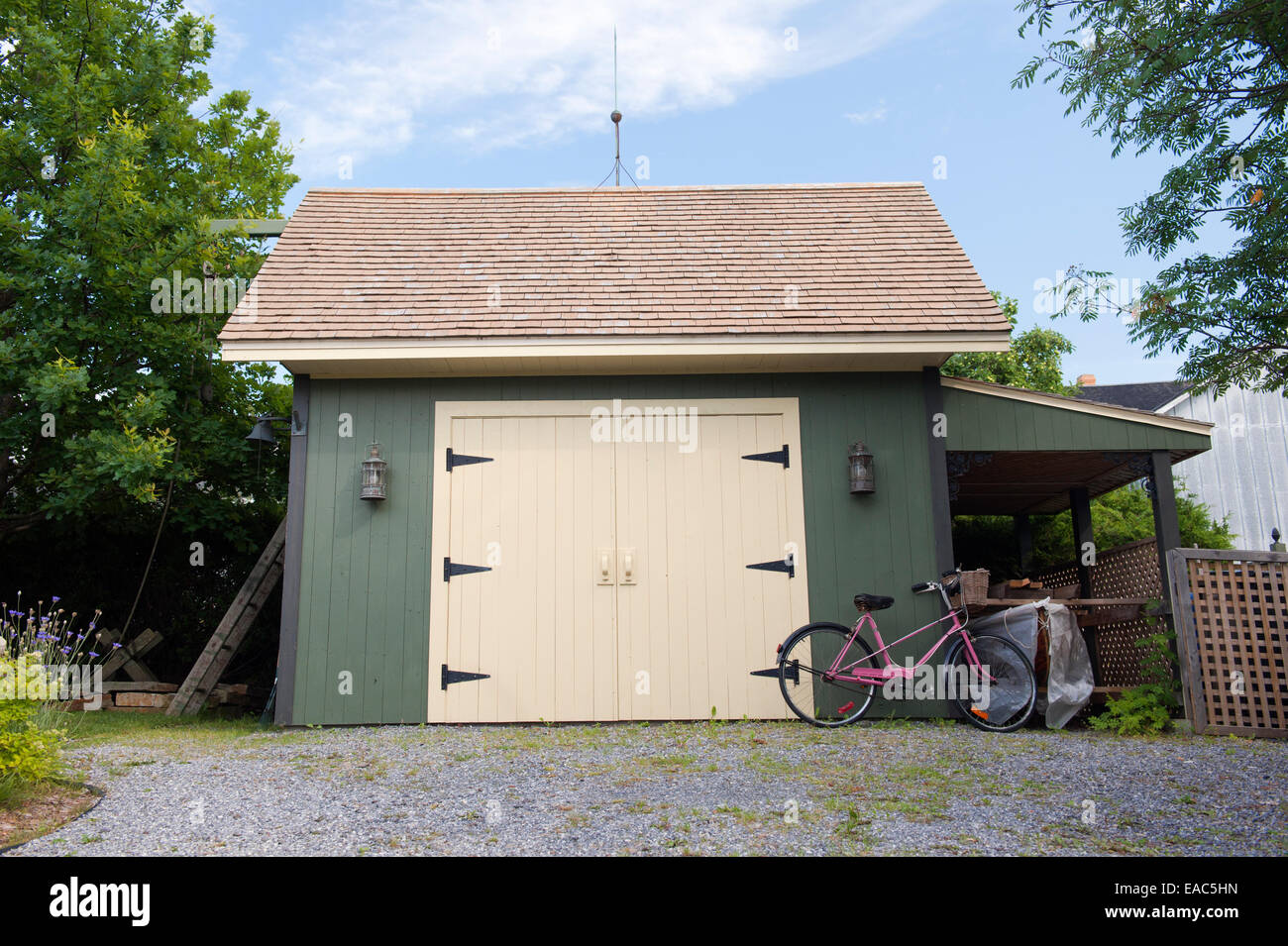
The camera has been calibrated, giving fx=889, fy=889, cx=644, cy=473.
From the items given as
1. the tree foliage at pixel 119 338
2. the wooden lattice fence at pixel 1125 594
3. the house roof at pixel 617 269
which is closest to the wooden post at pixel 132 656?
the tree foliage at pixel 119 338

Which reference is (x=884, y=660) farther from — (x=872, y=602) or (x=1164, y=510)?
(x=1164, y=510)

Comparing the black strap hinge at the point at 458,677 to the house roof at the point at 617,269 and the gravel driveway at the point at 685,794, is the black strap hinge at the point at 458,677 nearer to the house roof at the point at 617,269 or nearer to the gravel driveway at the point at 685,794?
the gravel driveway at the point at 685,794

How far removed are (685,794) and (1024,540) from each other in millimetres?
6998

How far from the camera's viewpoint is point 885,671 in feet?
19.4

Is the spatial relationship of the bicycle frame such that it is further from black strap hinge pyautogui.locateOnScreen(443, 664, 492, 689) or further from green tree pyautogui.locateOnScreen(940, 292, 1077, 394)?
green tree pyautogui.locateOnScreen(940, 292, 1077, 394)

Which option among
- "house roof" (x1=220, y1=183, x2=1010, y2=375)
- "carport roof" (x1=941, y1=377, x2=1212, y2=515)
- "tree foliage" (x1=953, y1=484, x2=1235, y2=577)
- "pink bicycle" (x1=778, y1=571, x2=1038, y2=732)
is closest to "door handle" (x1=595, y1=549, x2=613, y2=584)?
"pink bicycle" (x1=778, y1=571, x2=1038, y2=732)

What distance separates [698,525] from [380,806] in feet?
10.5

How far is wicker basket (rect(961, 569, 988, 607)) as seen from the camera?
581cm

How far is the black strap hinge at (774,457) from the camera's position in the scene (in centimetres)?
645

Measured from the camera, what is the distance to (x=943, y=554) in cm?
633

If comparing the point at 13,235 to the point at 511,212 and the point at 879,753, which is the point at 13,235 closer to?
the point at 511,212

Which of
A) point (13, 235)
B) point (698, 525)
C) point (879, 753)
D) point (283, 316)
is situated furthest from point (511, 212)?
point (879, 753)

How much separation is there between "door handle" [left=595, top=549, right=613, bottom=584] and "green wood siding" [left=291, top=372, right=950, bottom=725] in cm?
115

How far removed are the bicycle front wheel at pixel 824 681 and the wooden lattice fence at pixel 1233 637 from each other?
2.05 m
